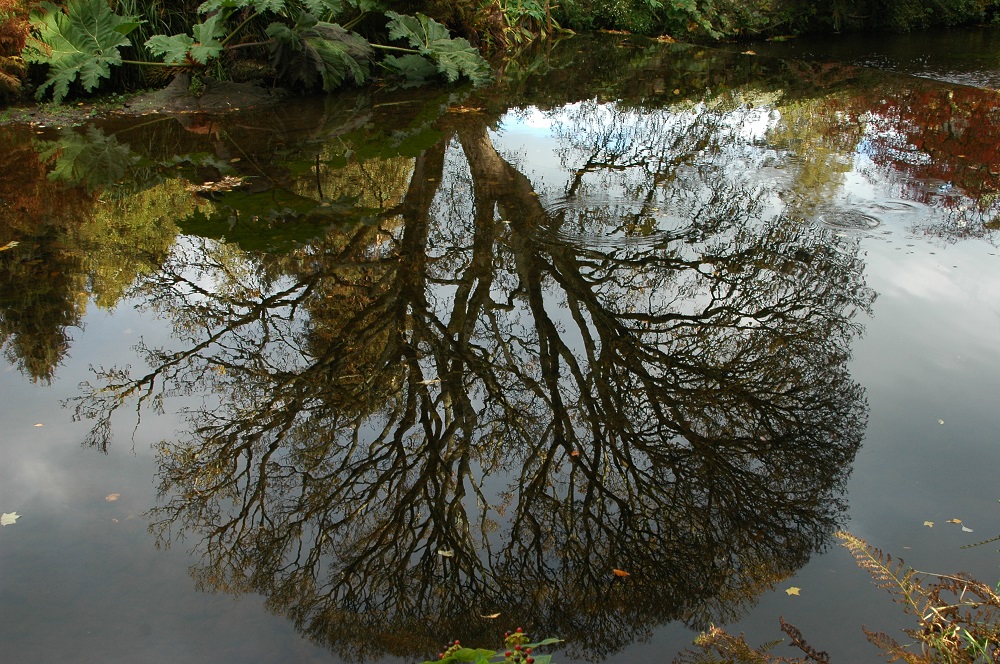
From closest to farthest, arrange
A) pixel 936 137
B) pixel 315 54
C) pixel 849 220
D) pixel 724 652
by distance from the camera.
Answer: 1. pixel 724 652
2. pixel 849 220
3. pixel 936 137
4. pixel 315 54

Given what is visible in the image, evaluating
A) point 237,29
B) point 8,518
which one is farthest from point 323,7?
point 8,518

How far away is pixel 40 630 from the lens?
120 inches

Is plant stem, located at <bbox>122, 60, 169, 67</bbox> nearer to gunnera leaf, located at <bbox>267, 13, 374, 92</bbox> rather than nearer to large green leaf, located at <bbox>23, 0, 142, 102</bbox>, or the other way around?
large green leaf, located at <bbox>23, 0, 142, 102</bbox>

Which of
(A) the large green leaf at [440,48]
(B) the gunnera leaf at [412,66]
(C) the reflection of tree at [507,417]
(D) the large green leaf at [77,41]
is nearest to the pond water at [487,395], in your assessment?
(C) the reflection of tree at [507,417]

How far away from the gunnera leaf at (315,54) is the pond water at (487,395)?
326 cm

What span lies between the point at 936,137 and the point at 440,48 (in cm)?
698

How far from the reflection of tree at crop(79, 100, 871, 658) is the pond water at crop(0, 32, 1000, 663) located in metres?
0.02

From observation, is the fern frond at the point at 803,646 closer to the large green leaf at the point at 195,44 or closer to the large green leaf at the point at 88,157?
the large green leaf at the point at 88,157

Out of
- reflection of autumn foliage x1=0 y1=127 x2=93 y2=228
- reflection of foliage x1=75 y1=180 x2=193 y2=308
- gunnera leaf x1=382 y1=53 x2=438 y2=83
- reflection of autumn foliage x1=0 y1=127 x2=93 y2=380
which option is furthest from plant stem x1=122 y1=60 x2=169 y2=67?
reflection of foliage x1=75 y1=180 x2=193 y2=308

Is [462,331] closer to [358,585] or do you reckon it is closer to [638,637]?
[358,585]

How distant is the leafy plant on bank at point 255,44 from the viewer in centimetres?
1090

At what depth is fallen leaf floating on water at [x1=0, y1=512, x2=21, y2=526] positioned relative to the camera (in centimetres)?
369

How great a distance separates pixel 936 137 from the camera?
8.95 meters

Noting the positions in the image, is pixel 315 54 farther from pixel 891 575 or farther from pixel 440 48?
pixel 891 575
